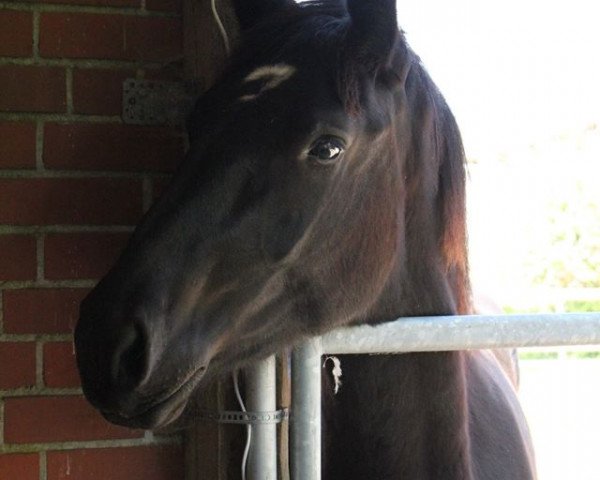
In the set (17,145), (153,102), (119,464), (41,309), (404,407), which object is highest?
(153,102)

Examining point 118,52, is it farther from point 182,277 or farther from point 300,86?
point 182,277

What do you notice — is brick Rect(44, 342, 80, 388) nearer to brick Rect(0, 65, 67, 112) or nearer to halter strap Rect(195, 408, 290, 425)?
halter strap Rect(195, 408, 290, 425)

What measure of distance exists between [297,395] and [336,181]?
439mm

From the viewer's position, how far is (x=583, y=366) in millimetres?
8656

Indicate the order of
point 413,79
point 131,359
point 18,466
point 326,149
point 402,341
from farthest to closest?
point 413,79 < point 18,466 < point 326,149 < point 402,341 < point 131,359

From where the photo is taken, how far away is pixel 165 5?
179 centimetres

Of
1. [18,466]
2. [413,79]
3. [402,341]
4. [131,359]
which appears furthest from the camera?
[413,79]

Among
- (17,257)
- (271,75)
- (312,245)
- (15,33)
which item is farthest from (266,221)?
(15,33)

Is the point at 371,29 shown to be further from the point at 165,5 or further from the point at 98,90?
the point at 98,90

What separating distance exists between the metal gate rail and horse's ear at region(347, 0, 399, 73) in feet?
1.83

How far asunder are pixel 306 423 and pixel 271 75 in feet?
2.20

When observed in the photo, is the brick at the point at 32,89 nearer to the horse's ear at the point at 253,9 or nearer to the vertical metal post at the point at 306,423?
the horse's ear at the point at 253,9

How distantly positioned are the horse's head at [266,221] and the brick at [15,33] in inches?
18.7

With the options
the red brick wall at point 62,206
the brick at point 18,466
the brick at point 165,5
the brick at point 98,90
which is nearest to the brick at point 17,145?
the red brick wall at point 62,206
